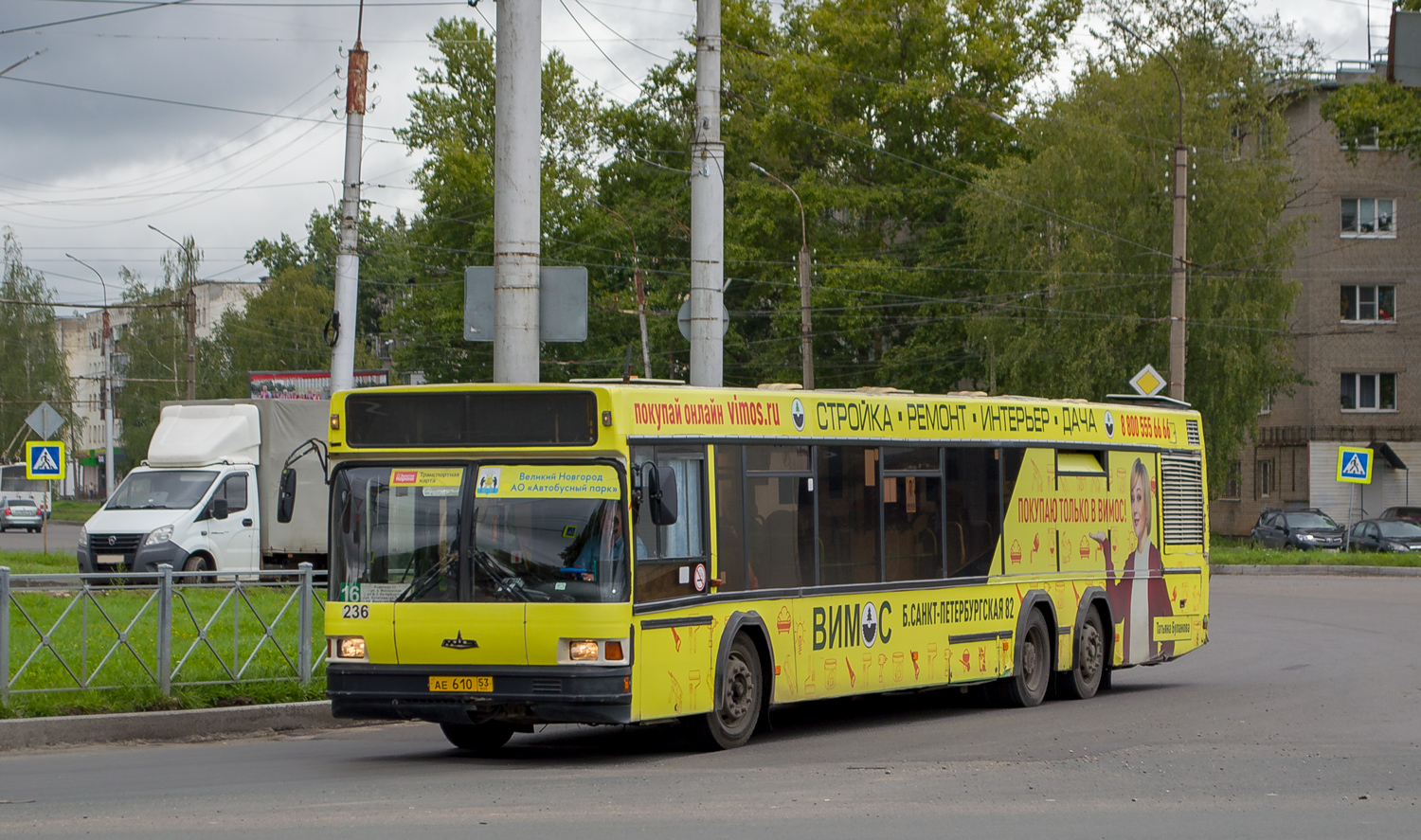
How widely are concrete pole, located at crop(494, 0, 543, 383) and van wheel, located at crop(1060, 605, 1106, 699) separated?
603 cm

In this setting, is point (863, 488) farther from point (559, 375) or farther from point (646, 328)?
point (559, 375)

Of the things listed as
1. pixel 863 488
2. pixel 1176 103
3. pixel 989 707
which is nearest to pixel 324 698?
pixel 863 488

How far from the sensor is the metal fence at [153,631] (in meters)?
12.7

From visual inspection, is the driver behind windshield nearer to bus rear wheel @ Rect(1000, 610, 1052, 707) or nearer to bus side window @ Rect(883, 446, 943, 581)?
bus side window @ Rect(883, 446, 943, 581)

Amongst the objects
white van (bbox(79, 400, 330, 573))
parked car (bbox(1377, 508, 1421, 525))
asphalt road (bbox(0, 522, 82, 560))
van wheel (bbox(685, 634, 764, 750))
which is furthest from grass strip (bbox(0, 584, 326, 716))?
parked car (bbox(1377, 508, 1421, 525))

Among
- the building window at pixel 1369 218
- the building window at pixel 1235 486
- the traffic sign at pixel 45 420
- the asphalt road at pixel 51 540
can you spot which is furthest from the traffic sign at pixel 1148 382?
the building window at pixel 1235 486

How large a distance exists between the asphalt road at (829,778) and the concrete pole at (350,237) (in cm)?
616

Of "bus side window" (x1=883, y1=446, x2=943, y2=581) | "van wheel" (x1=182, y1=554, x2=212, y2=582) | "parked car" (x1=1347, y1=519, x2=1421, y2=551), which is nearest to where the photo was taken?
"bus side window" (x1=883, y1=446, x2=943, y2=581)

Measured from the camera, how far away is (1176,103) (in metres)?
42.6

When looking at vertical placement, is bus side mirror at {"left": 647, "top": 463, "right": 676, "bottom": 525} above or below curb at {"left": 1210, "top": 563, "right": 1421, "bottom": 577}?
above

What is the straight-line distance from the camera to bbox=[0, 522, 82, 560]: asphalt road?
44.5 metres

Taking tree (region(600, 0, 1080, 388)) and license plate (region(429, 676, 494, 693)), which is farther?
tree (region(600, 0, 1080, 388))

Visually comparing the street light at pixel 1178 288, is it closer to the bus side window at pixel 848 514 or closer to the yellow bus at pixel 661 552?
the yellow bus at pixel 661 552

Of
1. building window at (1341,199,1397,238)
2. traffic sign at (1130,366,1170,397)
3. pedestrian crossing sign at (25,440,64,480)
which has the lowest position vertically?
pedestrian crossing sign at (25,440,64,480)
